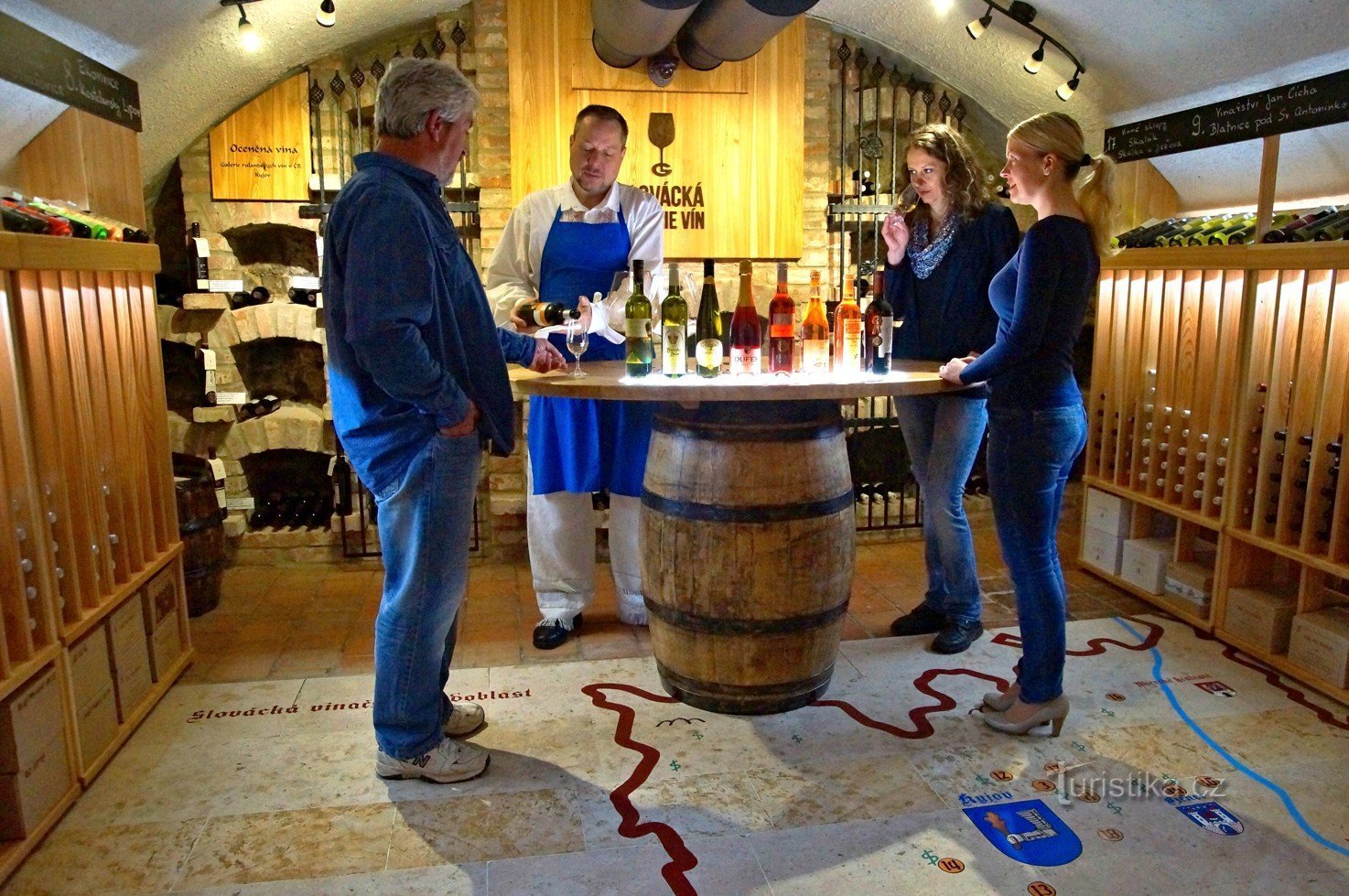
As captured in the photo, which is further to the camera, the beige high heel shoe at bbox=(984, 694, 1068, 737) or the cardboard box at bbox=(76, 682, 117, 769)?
the beige high heel shoe at bbox=(984, 694, 1068, 737)

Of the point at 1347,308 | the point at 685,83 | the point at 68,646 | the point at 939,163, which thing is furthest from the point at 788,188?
the point at 68,646

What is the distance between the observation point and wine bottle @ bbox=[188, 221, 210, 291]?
419 centimetres

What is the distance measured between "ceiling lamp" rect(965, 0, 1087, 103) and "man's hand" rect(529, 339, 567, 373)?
87.4 inches

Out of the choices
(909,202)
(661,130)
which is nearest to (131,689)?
(909,202)

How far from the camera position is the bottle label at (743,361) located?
8.96 ft

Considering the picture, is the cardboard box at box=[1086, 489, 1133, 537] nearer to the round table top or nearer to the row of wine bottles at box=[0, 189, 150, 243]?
the round table top

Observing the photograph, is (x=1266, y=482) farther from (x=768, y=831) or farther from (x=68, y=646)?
(x=68, y=646)

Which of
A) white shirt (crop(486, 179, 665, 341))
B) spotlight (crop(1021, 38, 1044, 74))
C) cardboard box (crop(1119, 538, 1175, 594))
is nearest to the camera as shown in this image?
white shirt (crop(486, 179, 665, 341))

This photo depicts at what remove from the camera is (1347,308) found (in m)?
2.87

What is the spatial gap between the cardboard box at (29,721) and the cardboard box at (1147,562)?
141 inches

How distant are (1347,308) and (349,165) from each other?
3896 mm

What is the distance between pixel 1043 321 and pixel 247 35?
9.77ft

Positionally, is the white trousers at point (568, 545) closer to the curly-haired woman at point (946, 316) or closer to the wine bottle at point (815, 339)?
the wine bottle at point (815, 339)

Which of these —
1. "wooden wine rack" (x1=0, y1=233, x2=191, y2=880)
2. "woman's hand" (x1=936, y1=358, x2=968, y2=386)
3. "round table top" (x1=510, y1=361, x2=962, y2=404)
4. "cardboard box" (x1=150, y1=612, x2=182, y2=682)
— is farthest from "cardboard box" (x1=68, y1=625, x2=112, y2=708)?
"woman's hand" (x1=936, y1=358, x2=968, y2=386)
